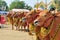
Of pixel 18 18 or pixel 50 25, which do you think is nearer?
pixel 50 25

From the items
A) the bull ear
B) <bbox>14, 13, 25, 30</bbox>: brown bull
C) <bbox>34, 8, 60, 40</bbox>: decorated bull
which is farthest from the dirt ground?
the bull ear

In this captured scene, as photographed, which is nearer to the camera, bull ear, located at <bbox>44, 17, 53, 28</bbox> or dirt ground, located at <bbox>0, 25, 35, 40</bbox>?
bull ear, located at <bbox>44, 17, 53, 28</bbox>

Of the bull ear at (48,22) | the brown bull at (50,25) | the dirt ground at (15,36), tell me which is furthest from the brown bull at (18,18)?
the bull ear at (48,22)

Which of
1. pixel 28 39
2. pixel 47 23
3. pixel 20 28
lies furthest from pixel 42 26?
pixel 20 28

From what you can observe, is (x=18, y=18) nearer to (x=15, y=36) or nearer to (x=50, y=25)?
(x=15, y=36)

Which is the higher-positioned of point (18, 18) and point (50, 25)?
point (50, 25)

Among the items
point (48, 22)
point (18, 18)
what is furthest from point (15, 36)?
point (48, 22)

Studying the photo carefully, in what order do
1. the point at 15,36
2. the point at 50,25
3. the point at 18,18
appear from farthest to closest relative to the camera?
the point at 18,18, the point at 15,36, the point at 50,25

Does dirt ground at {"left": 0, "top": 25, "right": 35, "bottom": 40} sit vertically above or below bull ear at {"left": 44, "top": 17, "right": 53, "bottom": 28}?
below

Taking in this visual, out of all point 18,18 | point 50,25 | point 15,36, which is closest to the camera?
point 50,25

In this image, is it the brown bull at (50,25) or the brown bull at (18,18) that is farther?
the brown bull at (18,18)

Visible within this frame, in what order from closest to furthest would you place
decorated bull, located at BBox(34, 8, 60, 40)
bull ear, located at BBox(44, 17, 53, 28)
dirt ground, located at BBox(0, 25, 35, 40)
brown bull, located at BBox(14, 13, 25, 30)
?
decorated bull, located at BBox(34, 8, 60, 40) < bull ear, located at BBox(44, 17, 53, 28) < dirt ground, located at BBox(0, 25, 35, 40) < brown bull, located at BBox(14, 13, 25, 30)

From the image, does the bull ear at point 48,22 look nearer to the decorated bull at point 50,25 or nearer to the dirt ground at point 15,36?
the decorated bull at point 50,25

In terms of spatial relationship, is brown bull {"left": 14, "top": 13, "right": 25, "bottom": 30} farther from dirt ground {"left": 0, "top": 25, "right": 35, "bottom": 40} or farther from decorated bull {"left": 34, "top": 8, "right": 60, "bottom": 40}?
decorated bull {"left": 34, "top": 8, "right": 60, "bottom": 40}
